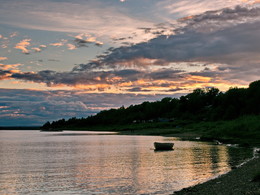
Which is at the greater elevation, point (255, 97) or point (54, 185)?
point (255, 97)

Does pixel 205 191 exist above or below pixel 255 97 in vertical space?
below

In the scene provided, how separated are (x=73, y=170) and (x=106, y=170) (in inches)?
210

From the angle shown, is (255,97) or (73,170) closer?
(73,170)

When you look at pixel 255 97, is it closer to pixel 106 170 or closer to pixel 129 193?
pixel 106 170

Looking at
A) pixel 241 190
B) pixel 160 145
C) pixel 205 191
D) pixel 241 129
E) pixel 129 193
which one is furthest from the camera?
pixel 241 129

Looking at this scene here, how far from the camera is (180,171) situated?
46.1 metres

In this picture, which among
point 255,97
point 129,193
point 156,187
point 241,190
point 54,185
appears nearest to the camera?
point 241,190

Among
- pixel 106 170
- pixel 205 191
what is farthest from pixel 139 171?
pixel 205 191

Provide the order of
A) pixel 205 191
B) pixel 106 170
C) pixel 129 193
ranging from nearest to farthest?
pixel 205 191, pixel 129 193, pixel 106 170

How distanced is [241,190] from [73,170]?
3008 centimetres

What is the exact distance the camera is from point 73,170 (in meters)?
50.2

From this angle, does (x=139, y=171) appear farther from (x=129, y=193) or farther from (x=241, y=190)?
(x=241, y=190)

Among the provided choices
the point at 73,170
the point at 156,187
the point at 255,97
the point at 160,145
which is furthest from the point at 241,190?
the point at 255,97

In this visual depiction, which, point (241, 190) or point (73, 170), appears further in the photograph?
point (73, 170)
